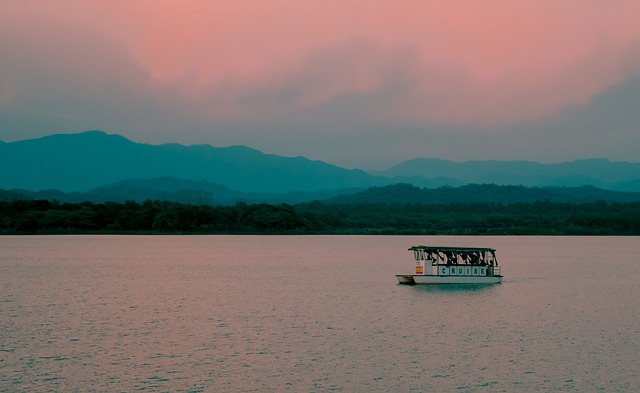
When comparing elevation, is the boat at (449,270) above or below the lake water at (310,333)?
above

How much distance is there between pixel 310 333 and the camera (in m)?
46.1

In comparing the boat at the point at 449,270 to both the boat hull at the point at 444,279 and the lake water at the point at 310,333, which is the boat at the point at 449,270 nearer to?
the boat hull at the point at 444,279

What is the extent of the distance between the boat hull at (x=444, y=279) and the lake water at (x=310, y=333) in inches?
59.8

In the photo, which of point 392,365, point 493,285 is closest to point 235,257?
point 493,285

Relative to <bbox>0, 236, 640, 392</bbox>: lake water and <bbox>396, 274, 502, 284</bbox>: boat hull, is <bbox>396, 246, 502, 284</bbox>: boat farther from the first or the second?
<bbox>0, 236, 640, 392</bbox>: lake water

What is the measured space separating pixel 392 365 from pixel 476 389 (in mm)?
5498

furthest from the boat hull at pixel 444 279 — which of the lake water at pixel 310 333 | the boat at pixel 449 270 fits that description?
the lake water at pixel 310 333

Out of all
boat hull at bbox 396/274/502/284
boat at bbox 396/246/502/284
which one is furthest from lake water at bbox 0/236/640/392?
boat at bbox 396/246/502/284

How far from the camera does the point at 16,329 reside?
151 ft

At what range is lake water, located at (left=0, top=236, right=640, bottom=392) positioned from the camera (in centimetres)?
3391

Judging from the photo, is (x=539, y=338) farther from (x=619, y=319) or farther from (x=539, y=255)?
(x=539, y=255)

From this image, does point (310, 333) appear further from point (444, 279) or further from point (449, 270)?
point (449, 270)

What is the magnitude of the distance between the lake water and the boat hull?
4.98 ft

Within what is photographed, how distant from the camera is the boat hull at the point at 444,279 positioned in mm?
75219
